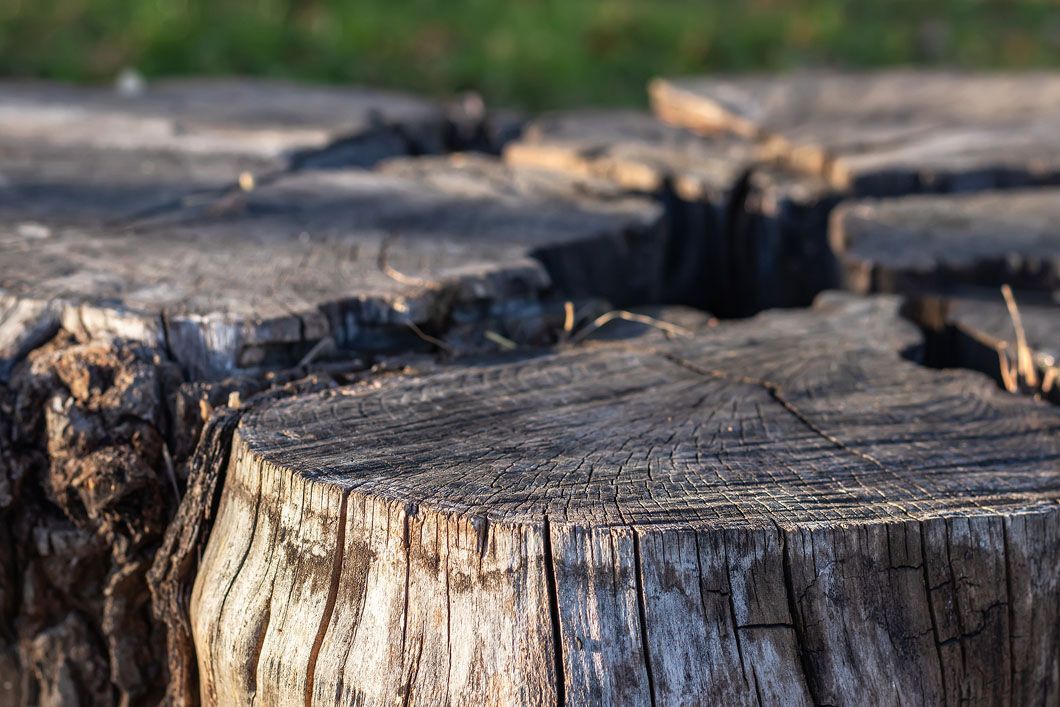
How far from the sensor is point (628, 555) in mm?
1161

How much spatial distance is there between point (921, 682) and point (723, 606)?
0.28 m

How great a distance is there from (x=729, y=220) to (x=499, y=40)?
358cm

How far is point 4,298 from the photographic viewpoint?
5.49 feet

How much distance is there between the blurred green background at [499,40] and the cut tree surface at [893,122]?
2204 mm

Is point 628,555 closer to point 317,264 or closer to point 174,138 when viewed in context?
point 317,264

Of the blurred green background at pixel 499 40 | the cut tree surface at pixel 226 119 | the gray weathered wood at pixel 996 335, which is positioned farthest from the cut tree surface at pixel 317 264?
the blurred green background at pixel 499 40

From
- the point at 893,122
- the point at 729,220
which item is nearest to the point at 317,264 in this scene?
the point at 729,220

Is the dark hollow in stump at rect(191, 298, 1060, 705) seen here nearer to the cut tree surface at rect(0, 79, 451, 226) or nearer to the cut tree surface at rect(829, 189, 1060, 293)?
the cut tree surface at rect(829, 189, 1060, 293)

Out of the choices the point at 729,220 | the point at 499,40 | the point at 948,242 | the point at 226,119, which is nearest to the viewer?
the point at 948,242

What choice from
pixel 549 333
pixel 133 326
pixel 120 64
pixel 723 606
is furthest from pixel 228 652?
pixel 120 64

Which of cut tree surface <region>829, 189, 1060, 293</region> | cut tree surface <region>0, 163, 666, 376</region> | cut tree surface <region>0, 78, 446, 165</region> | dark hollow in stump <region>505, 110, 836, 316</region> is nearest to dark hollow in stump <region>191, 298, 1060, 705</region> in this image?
cut tree surface <region>0, 163, 666, 376</region>

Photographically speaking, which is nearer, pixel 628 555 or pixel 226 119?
pixel 628 555

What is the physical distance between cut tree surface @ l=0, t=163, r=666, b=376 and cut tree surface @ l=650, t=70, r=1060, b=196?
718 millimetres

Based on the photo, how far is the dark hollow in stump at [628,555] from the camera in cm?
118
